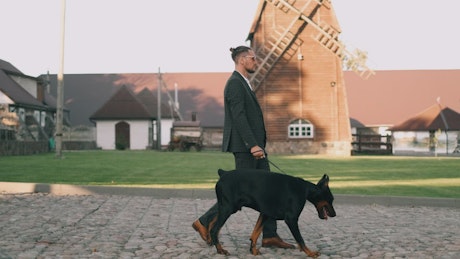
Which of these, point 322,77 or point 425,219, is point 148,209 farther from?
point 322,77

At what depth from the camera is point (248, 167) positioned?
6742 mm

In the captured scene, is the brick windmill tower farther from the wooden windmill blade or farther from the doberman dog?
the doberman dog

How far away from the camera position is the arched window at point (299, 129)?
38.9 meters

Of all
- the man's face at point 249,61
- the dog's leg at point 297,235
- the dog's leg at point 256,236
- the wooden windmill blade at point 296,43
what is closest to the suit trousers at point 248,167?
the dog's leg at point 256,236

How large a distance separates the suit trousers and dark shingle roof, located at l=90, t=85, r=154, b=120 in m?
46.2

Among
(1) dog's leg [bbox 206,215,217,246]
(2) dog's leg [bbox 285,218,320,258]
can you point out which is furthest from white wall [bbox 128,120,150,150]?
(2) dog's leg [bbox 285,218,320,258]

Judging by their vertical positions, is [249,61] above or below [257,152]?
above

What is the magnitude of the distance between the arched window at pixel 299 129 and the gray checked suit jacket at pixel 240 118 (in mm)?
32284

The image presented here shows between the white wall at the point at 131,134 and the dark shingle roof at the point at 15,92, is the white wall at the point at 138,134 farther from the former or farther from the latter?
the dark shingle roof at the point at 15,92

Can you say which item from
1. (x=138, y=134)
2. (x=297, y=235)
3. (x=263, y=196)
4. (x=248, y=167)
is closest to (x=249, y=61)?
(x=248, y=167)

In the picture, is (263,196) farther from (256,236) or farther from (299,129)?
(299,129)

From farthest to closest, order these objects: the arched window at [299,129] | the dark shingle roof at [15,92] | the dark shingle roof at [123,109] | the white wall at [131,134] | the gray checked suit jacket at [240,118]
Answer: the white wall at [131,134] < the dark shingle roof at [123,109] < the dark shingle roof at [15,92] < the arched window at [299,129] < the gray checked suit jacket at [240,118]

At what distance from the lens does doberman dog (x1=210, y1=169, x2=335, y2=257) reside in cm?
600

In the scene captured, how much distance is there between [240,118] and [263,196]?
1.05 metres
